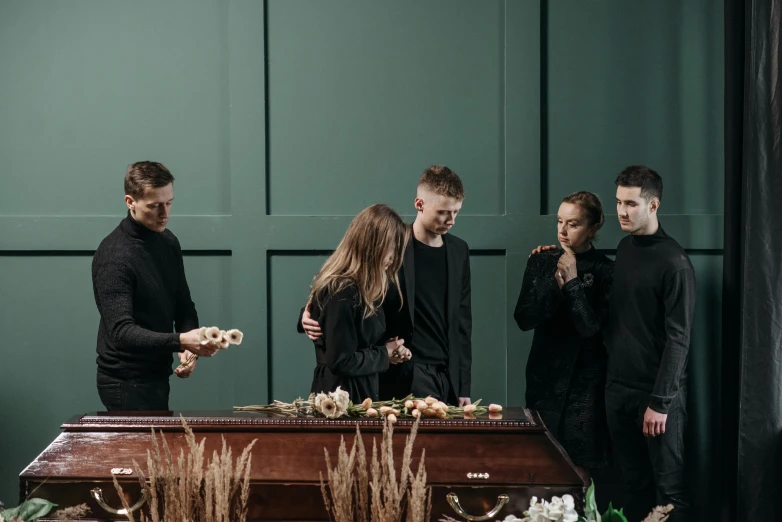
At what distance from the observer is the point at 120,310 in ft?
10.4

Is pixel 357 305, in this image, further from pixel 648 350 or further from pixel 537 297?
pixel 648 350

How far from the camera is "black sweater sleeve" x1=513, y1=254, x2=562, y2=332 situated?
3.66 m

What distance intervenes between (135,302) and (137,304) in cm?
1

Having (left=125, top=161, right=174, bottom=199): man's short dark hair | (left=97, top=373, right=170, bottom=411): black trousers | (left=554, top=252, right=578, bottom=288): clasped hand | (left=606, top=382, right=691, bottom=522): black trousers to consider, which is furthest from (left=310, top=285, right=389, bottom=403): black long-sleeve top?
(left=606, top=382, right=691, bottom=522): black trousers

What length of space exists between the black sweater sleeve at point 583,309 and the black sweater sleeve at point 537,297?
72 mm

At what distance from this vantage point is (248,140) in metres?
4.12

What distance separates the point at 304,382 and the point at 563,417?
1.28 m

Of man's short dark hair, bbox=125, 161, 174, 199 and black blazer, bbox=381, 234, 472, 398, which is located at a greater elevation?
man's short dark hair, bbox=125, 161, 174, 199

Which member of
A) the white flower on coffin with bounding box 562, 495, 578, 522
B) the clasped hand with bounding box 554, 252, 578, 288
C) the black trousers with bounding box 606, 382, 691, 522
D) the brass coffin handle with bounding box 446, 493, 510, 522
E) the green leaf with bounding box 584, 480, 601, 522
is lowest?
the black trousers with bounding box 606, 382, 691, 522

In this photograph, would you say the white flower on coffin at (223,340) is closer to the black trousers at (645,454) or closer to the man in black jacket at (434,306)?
the man in black jacket at (434,306)

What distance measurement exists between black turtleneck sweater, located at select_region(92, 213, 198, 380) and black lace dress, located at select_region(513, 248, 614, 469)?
4.98 ft

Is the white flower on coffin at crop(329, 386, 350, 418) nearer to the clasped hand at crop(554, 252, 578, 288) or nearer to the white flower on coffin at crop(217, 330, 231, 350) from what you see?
the white flower on coffin at crop(217, 330, 231, 350)

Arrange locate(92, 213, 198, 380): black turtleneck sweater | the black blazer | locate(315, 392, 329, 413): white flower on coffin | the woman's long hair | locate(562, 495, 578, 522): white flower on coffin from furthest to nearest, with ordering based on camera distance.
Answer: the black blazer
locate(92, 213, 198, 380): black turtleneck sweater
the woman's long hair
locate(315, 392, 329, 413): white flower on coffin
locate(562, 495, 578, 522): white flower on coffin

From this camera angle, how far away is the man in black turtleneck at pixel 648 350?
3.53 meters
